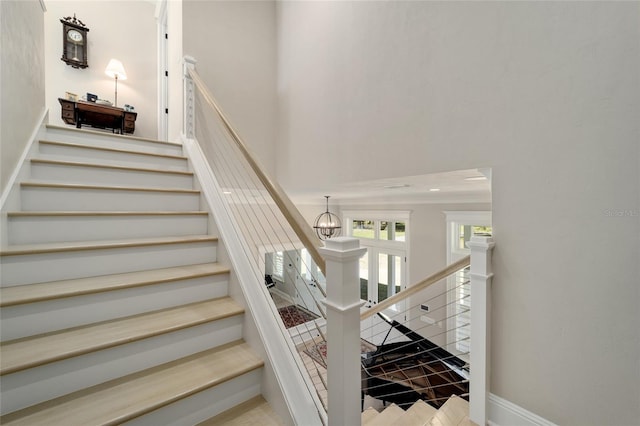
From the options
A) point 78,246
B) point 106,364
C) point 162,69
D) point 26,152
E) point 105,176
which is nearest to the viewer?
point 106,364

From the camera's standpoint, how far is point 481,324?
5.47 ft

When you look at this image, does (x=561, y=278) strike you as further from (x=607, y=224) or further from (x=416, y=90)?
(x=416, y=90)

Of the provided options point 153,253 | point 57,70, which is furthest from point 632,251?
point 57,70

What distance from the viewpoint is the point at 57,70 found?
388 centimetres

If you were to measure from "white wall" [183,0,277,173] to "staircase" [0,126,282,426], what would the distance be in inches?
63.5

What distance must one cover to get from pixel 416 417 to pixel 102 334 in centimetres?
217

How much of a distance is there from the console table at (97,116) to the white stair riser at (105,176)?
2561mm

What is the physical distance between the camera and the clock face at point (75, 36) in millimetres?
3889

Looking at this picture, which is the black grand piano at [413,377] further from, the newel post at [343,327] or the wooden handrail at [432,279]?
the newel post at [343,327]

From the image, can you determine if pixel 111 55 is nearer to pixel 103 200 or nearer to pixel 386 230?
pixel 103 200

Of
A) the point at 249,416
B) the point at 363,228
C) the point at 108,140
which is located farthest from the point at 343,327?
the point at 363,228

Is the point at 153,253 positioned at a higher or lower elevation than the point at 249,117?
lower

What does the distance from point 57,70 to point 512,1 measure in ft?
18.3

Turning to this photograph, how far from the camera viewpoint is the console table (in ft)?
12.1
